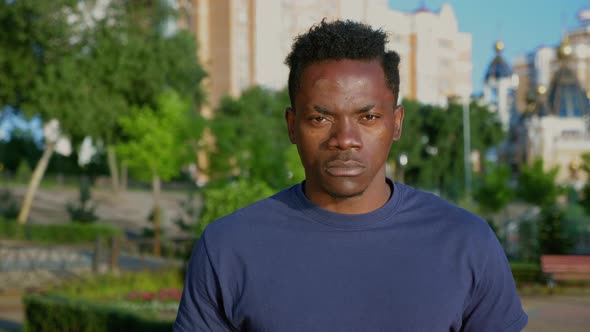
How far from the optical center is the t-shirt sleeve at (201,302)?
2.20 metres

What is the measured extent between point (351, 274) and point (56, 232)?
32893 mm

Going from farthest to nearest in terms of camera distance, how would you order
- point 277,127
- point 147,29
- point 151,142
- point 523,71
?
point 523,71 → point 277,127 → point 147,29 → point 151,142

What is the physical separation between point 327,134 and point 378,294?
0.43 m

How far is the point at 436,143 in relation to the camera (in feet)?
218

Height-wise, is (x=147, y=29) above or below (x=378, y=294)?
above

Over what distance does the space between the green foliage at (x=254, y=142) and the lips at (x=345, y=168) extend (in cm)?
507

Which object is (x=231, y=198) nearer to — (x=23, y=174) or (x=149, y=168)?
(x=149, y=168)

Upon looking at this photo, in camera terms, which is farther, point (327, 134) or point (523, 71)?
point (523, 71)

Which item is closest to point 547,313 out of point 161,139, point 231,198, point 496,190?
point 231,198

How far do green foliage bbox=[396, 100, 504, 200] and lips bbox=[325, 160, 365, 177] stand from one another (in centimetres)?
6283

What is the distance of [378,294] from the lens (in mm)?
2115

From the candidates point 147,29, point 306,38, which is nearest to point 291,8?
point 147,29

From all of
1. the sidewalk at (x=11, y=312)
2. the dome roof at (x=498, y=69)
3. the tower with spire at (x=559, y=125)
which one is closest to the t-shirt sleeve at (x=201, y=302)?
the sidewalk at (x=11, y=312)

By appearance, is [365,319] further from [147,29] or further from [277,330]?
[147,29]
